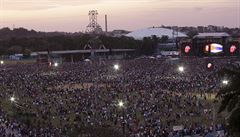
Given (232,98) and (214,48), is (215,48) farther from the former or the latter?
(232,98)

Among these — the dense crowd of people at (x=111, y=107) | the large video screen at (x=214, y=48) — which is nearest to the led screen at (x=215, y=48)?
the large video screen at (x=214, y=48)

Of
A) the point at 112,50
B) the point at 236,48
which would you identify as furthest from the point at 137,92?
the point at 112,50

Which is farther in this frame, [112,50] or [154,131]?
[112,50]

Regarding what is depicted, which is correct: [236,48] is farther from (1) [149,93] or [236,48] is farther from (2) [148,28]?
(2) [148,28]

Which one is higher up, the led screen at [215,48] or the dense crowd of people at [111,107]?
the led screen at [215,48]

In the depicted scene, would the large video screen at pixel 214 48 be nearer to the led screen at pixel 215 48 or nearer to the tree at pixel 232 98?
the led screen at pixel 215 48

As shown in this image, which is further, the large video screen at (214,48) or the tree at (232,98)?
the large video screen at (214,48)
